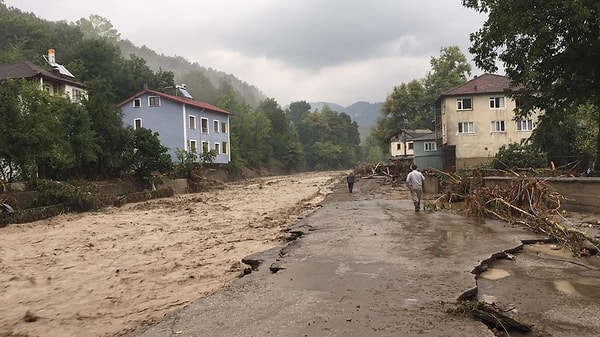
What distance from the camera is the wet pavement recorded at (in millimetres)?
5000

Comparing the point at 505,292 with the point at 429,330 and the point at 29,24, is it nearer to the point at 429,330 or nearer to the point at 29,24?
the point at 429,330

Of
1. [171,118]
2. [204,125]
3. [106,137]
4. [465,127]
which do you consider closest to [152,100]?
[171,118]

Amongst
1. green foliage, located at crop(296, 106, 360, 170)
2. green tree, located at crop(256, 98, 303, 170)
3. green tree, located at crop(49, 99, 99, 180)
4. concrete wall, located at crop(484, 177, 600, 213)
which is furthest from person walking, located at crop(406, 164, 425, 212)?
green foliage, located at crop(296, 106, 360, 170)

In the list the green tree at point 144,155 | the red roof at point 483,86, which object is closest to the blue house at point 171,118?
the green tree at point 144,155

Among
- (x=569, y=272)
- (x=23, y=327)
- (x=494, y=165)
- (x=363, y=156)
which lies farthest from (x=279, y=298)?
(x=363, y=156)

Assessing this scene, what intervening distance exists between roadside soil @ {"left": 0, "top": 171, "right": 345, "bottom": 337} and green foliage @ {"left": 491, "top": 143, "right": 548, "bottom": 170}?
55.2 feet

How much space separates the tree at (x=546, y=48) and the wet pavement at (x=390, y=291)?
1086 centimetres

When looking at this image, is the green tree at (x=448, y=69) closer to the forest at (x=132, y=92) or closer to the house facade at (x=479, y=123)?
the forest at (x=132, y=92)

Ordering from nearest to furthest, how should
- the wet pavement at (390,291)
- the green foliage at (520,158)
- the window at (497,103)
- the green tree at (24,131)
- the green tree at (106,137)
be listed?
the wet pavement at (390,291) < the green tree at (24,131) < the green foliage at (520,158) < the green tree at (106,137) < the window at (497,103)

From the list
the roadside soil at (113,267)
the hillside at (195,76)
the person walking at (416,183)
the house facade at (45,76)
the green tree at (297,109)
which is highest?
the hillside at (195,76)

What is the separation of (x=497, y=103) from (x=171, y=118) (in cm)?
3275

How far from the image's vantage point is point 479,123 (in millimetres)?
47188

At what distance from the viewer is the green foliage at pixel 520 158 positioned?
28047 millimetres

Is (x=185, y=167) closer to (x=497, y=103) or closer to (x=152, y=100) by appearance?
(x=152, y=100)
